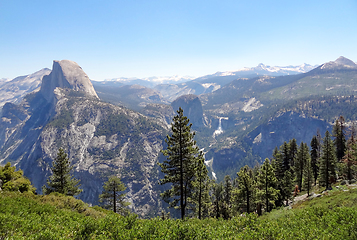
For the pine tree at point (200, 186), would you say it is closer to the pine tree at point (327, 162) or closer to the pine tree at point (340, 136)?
the pine tree at point (327, 162)

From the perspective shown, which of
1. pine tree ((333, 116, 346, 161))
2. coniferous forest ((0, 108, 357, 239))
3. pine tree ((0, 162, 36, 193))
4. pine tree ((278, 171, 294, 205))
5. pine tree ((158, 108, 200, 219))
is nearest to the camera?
coniferous forest ((0, 108, 357, 239))

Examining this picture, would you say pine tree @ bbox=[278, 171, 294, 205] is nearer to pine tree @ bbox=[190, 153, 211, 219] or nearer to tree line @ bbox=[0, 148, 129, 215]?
pine tree @ bbox=[190, 153, 211, 219]

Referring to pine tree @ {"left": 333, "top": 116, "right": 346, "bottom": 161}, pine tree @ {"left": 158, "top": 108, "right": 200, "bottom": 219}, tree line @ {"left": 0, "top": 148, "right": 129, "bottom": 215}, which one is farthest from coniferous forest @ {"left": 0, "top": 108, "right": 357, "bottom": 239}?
pine tree @ {"left": 333, "top": 116, "right": 346, "bottom": 161}

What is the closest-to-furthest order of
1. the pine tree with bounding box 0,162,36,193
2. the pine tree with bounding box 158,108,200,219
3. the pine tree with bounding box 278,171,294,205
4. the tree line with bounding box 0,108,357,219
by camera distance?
the pine tree with bounding box 0,162,36,193
the pine tree with bounding box 158,108,200,219
the tree line with bounding box 0,108,357,219
the pine tree with bounding box 278,171,294,205

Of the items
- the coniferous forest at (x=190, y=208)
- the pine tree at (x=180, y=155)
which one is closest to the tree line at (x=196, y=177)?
the pine tree at (x=180, y=155)

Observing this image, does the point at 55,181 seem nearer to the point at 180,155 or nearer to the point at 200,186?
the point at 180,155

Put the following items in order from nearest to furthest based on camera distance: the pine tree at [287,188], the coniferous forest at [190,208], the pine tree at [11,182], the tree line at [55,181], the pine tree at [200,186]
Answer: the coniferous forest at [190,208] < the pine tree at [11,182] < the tree line at [55,181] < the pine tree at [200,186] < the pine tree at [287,188]

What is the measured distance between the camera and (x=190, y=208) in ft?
99.1

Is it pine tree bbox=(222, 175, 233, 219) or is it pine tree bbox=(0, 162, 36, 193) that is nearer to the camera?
pine tree bbox=(0, 162, 36, 193)

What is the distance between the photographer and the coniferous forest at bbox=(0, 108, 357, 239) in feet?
34.8

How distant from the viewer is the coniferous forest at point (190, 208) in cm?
1060

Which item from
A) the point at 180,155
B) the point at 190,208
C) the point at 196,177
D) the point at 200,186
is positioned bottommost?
the point at 190,208

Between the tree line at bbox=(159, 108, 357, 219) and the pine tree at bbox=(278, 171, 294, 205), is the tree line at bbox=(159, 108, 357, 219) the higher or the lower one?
the higher one

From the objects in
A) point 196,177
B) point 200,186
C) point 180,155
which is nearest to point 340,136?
point 200,186
